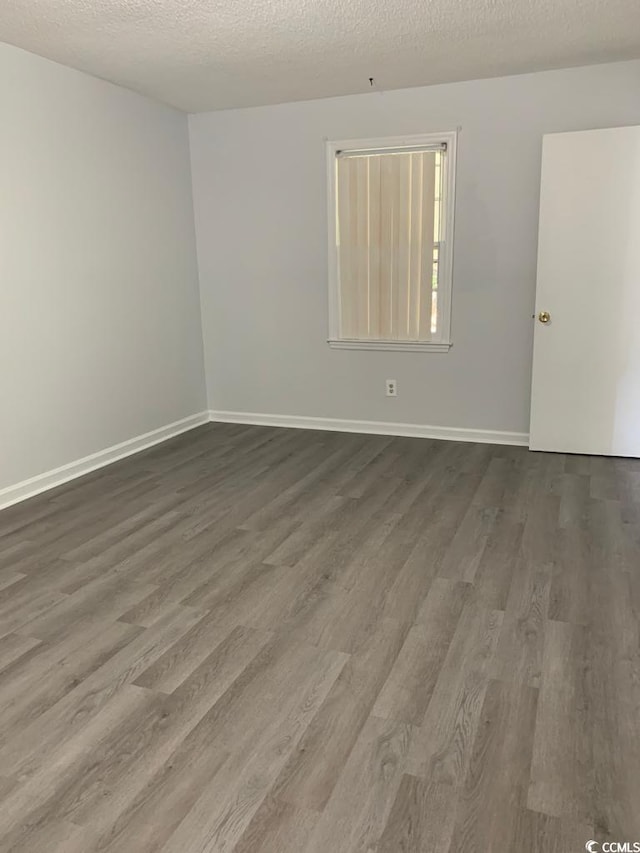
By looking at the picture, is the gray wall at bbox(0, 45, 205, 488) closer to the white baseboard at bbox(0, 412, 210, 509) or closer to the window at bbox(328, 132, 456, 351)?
the white baseboard at bbox(0, 412, 210, 509)

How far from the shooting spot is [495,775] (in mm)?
1629

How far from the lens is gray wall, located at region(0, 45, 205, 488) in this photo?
3520mm

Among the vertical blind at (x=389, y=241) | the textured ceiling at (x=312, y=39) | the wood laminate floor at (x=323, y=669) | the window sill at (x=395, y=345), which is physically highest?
the textured ceiling at (x=312, y=39)

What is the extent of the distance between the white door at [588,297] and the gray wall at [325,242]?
0.21m

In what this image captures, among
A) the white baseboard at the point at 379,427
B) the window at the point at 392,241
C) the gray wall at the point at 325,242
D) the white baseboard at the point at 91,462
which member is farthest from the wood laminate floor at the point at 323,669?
the window at the point at 392,241

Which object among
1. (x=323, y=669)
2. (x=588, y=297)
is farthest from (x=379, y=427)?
(x=323, y=669)

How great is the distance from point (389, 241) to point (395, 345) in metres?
0.75

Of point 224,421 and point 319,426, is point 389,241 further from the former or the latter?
point 224,421

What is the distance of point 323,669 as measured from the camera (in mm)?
2080

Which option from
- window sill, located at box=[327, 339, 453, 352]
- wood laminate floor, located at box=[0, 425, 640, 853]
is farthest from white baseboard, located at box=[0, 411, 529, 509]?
window sill, located at box=[327, 339, 453, 352]

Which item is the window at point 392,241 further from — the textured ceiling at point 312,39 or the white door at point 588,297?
the white door at point 588,297

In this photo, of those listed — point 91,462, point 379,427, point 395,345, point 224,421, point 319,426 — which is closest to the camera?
point 91,462

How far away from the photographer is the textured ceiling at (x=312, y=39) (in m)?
2.91

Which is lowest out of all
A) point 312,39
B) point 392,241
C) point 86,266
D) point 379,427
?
point 379,427
